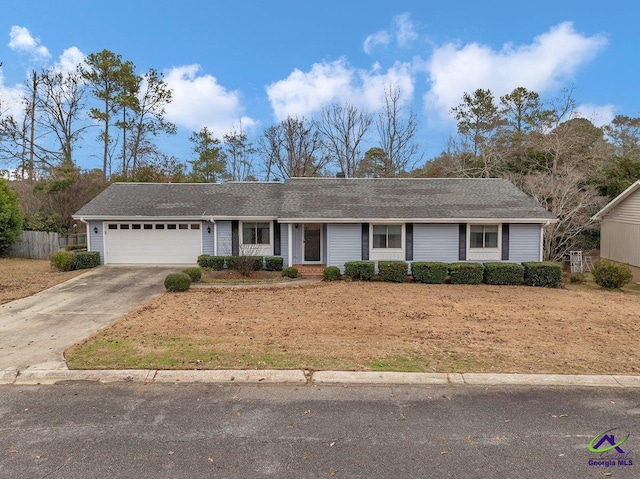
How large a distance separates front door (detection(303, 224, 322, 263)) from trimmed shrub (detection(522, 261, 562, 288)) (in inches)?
323

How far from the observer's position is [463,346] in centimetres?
635

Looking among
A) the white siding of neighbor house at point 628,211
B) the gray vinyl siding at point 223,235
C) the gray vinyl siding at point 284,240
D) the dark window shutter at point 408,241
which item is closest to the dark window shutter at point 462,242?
the dark window shutter at point 408,241

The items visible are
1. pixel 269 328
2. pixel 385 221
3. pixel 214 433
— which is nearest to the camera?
pixel 214 433

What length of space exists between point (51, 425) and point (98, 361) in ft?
5.62

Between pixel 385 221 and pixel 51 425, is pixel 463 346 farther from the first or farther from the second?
pixel 385 221

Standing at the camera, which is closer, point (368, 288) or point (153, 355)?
point (153, 355)

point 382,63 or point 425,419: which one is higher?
point 382,63

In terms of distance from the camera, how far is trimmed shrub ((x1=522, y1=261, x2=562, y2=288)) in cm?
1443

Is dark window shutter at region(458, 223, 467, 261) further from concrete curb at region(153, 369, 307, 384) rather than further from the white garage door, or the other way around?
concrete curb at region(153, 369, 307, 384)

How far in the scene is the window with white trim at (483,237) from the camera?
1588cm

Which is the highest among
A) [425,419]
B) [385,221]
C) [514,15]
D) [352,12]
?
[352,12]

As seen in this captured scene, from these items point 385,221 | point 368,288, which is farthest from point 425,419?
point 385,221

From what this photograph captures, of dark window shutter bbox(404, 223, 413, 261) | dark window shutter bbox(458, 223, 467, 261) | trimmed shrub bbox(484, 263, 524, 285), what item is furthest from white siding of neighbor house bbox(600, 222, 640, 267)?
dark window shutter bbox(404, 223, 413, 261)

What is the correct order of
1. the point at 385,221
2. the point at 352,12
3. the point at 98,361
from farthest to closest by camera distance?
the point at 352,12
the point at 385,221
the point at 98,361
